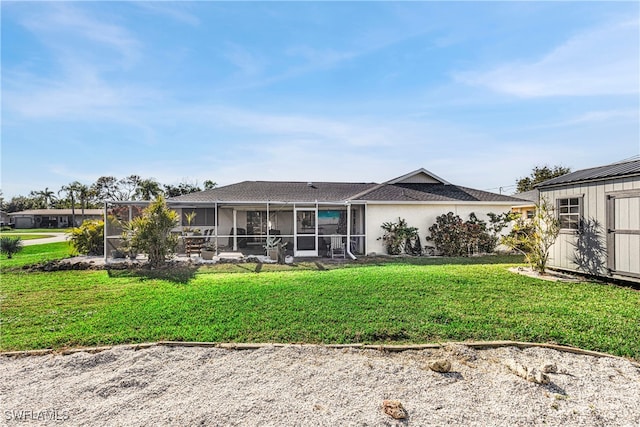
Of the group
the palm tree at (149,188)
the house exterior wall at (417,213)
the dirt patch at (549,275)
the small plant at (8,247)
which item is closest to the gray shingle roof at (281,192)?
the house exterior wall at (417,213)

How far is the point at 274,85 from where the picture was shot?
14.2 m

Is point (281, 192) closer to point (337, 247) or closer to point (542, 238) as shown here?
point (337, 247)

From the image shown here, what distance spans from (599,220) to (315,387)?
9631 mm

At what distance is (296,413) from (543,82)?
1460cm

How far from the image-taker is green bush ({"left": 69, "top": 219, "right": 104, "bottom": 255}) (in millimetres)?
14987

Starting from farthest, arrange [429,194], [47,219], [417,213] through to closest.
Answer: [47,219]
[429,194]
[417,213]

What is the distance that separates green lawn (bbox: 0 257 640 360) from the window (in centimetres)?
215

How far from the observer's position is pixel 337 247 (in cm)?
1628

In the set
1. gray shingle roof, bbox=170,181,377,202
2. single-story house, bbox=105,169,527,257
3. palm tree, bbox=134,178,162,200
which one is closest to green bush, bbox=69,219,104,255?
single-story house, bbox=105,169,527,257

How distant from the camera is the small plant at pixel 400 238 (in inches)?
608

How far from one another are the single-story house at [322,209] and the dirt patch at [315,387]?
9546 millimetres

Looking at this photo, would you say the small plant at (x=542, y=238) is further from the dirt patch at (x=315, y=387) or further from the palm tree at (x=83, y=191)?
the palm tree at (x=83, y=191)

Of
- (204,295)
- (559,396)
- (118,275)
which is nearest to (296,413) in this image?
(559,396)

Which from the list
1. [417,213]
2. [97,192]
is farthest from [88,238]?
[97,192]
